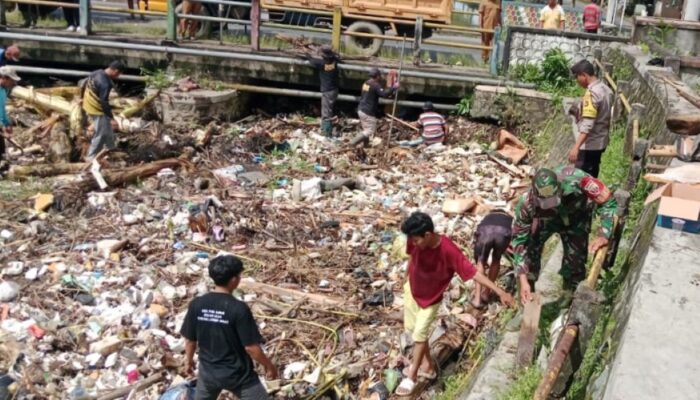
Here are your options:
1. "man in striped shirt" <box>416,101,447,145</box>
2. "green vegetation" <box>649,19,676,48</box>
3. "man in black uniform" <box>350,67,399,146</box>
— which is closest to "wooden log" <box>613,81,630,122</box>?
"green vegetation" <box>649,19,676,48</box>

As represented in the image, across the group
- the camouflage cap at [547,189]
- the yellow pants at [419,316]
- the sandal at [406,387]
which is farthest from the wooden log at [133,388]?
the camouflage cap at [547,189]

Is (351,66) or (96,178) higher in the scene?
(351,66)

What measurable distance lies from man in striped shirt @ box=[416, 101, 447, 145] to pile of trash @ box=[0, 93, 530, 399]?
1.12ft

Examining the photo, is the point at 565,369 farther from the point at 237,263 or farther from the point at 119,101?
the point at 119,101

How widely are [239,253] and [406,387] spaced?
3.09 meters

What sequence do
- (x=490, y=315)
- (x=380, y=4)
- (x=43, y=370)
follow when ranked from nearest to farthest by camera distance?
1. (x=43, y=370)
2. (x=490, y=315)
3. (x=380, y=4)

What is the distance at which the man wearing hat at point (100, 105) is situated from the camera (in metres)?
10.0

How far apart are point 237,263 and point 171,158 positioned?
6661mm

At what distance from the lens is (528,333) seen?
4.57 metres

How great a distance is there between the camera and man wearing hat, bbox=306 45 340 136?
40.1 ft

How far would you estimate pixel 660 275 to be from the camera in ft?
13.3

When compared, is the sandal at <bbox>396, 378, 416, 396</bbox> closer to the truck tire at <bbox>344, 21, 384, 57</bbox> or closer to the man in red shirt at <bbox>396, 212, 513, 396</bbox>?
the man in red shirt at <bbox>396, 212, 513, 396</bbox>

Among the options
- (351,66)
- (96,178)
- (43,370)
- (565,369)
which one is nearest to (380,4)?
(351,66)

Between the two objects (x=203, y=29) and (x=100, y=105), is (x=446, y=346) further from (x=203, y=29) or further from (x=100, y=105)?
(x=203, y=29)
